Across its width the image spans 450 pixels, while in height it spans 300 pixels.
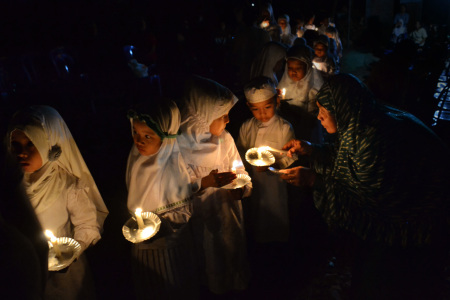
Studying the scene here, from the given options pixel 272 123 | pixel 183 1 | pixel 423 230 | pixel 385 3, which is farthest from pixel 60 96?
pixel 385 3

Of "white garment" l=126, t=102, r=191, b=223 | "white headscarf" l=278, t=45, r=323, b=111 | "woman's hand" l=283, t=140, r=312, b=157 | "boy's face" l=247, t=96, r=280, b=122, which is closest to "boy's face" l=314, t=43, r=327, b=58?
"white headscarf" l=278, t=45, r=323, b=111

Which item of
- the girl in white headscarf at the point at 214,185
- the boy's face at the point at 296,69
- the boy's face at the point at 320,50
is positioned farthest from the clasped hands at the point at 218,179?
the boy's face at the point at 320,50

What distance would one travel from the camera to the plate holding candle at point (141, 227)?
2025mm

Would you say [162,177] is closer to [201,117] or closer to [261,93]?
[201,117]

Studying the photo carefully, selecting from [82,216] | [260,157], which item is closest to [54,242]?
[82,216]

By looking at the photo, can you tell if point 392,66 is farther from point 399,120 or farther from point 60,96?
point 60,96

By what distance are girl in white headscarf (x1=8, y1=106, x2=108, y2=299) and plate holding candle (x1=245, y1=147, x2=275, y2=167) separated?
139 centimetres

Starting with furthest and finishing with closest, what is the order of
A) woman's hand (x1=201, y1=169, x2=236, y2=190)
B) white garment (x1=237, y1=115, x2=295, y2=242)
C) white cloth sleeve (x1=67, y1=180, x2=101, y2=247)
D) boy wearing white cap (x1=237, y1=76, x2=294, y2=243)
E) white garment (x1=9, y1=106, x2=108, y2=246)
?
white garment (x1=237, y1=115, x2=295, y2=242) < boy wearing white cap (x1=237, y1=76, x2=294, y2=243) < woman's hand (x1=201, y1=169, x2=236, y2=190) < white cloth sleeve (x1=67, y1=180, x2=101, y2=247) < white garment (x1=9, y1=106, x2=108, y2=246)

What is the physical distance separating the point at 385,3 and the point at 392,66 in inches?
808

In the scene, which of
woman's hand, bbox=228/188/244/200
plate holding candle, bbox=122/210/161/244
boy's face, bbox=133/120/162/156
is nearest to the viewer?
plate holding candle, bbox=122/210/161/244

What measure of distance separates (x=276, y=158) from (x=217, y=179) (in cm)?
105

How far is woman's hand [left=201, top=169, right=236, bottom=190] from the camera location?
2.64m

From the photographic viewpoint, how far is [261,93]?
3.29 metres

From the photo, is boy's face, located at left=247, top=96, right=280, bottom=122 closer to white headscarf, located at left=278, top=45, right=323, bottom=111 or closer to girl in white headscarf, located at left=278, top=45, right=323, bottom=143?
girl in white headscarf, located at left=278, top=45, right=323, bottom=143
